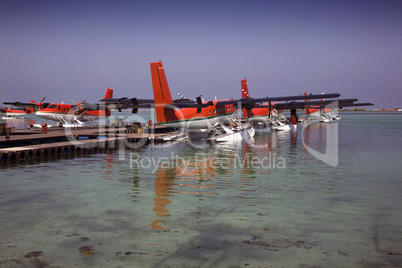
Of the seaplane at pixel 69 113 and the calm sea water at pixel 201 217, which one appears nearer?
the calm sea water at pixel 201 217

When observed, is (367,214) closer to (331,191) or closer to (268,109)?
(331,191)

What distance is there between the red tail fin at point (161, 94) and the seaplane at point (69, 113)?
18.1 metres

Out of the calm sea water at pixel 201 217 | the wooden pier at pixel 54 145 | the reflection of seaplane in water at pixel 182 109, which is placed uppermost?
the reflection of seaplane in water at pixel 182 109

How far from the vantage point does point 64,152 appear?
2395cm

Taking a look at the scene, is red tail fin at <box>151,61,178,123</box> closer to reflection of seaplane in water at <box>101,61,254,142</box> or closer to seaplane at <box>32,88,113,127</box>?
reflection of seaplane in water at <box>101,61,254,142</box>

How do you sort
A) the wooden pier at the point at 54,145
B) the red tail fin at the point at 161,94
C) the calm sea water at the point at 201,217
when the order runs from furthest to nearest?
the red tail fin at the point at 161,94 → the wooden pier at the point at 54,145 → the calm sea water at the point at 201,217

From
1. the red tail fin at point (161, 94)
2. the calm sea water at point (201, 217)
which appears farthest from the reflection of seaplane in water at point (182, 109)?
the calm sea water at point (201, 217)

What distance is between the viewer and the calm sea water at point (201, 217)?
6.38m

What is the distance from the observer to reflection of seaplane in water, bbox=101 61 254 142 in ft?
80.7

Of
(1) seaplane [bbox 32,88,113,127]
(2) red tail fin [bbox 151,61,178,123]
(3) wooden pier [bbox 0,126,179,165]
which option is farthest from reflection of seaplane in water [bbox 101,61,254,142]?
(1) seaplane [bbox 32,88,113,127]

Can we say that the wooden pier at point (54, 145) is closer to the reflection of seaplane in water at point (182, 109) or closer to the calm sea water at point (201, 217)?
the reflection of seaplane in water at point (182, 109)

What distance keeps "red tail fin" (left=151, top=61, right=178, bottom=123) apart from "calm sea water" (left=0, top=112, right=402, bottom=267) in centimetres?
926

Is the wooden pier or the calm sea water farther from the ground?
the wooden pier

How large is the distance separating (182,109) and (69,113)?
82.4 feet
